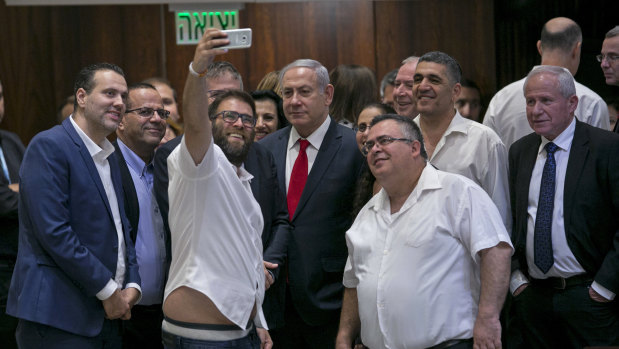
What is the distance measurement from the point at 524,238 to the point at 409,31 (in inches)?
120

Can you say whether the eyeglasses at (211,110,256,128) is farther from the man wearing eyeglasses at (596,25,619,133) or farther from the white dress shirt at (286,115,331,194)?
the man wearing eyeglasses at (596,25,619,133)

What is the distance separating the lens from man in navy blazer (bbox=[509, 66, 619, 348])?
3350mm

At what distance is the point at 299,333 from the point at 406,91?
137 cm

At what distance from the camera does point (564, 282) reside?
3.41 meters

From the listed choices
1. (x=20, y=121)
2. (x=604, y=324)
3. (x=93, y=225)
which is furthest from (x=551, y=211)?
(x=20, y=121)

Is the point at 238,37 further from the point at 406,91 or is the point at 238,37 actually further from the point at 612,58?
the point at 612,58

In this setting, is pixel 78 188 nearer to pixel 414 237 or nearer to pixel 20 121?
pixel 414 237

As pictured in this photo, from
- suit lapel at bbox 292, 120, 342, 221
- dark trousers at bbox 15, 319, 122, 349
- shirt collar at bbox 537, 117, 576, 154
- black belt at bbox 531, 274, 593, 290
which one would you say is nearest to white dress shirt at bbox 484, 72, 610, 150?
shirt collar at bbox 537, 117, 576, 154

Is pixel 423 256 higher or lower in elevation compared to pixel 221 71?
lower

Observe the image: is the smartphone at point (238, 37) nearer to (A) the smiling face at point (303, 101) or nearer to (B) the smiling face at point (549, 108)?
(A) the smiling face at point (303, 101)

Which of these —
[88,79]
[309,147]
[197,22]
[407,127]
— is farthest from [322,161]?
[197,22]

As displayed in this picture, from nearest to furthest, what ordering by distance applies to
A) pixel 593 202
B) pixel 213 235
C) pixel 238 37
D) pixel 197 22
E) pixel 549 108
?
pixel 238 37
pixel 213 235
pixel 593 202
pixel 549 108
pixel 197 22

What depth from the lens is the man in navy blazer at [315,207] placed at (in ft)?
11.6

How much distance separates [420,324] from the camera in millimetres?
3016
